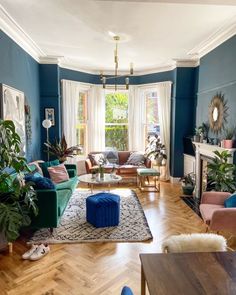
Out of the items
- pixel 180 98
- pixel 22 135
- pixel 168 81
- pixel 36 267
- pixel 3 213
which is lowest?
pixel 36 267

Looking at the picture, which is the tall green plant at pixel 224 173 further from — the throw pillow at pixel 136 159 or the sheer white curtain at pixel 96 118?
the sheer white curtain at pixel 96 118

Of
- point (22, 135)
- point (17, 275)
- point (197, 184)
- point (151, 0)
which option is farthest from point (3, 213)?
point (197, 184)

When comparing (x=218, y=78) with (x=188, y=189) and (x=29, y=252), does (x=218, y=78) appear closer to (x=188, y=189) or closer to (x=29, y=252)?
(x=188, y=189)

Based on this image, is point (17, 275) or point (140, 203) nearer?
point (17, 275)

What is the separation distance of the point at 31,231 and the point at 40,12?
3056 millimetres

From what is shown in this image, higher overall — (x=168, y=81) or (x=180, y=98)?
(x=168, y=81)

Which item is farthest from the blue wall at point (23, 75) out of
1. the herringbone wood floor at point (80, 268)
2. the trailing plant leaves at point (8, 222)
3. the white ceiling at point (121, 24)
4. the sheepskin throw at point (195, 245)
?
the sheepskin throw at point (195, 245)

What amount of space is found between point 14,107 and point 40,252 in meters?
2.34

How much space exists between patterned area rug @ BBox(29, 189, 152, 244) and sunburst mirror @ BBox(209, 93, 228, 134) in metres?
2.06

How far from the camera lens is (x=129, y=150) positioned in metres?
7.52

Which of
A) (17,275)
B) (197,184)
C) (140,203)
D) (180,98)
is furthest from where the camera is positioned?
(180,98)

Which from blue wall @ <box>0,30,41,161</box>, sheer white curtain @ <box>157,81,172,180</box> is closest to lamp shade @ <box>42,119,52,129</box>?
blue wall @ <box>0,30,41,161</box>

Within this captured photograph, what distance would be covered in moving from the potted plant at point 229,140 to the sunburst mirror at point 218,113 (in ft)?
0.80

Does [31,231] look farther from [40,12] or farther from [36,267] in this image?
[40,12]
